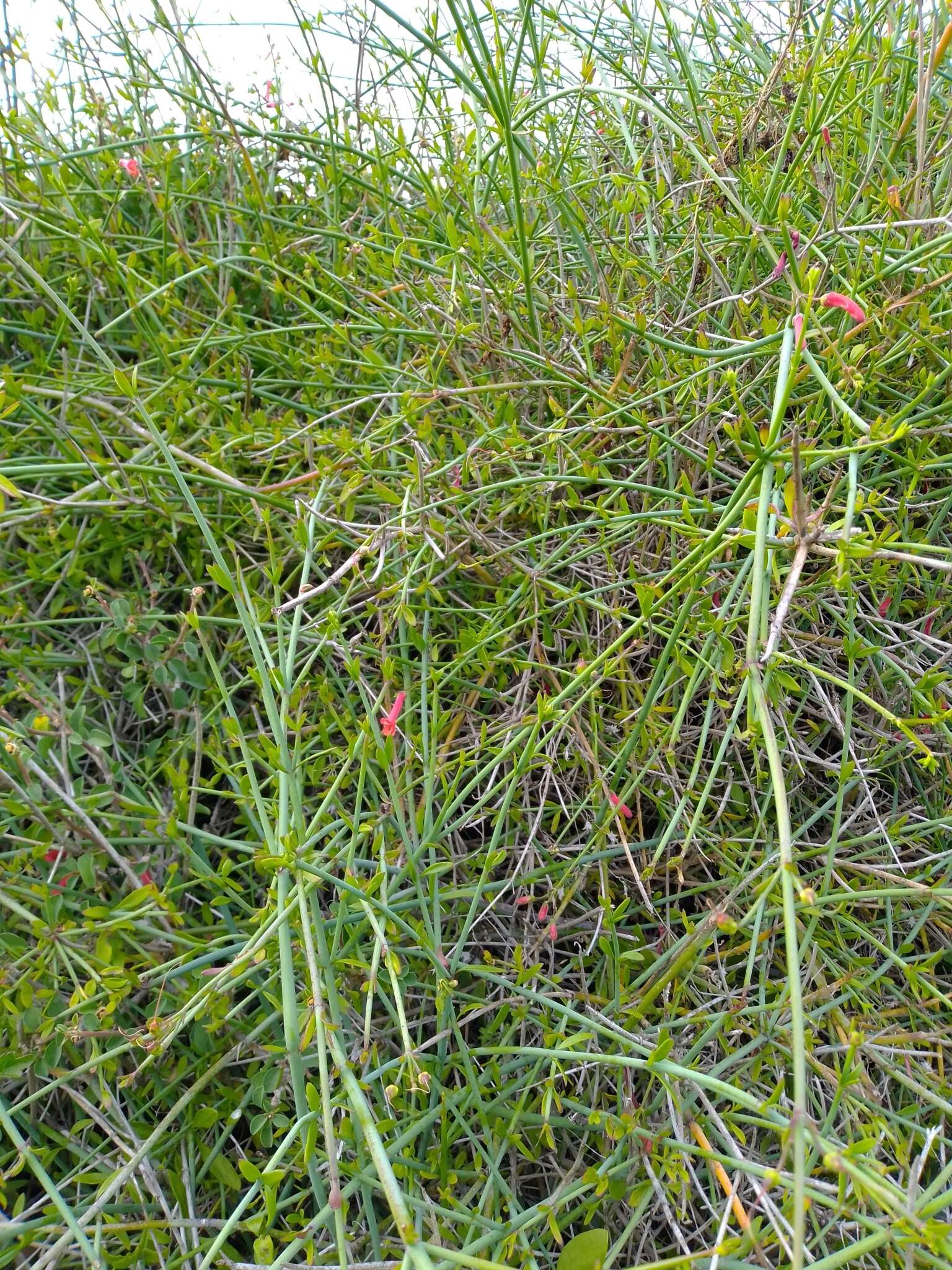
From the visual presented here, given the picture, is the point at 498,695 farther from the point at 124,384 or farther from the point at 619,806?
the point at 124,384

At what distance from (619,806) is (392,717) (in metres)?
0.21

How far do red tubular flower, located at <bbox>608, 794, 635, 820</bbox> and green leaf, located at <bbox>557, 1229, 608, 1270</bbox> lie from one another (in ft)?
1.01

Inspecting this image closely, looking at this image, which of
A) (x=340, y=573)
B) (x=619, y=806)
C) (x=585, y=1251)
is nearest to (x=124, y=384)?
(x=340, y=573)

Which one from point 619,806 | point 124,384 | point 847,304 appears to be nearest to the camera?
point 847,304

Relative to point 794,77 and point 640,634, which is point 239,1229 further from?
point 794,77

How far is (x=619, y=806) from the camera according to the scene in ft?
2.49

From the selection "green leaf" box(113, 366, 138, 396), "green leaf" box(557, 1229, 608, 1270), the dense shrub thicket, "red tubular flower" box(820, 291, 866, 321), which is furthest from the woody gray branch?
"green leaf" box(557, 1229, 608, 1270)

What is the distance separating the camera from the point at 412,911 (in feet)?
2.67

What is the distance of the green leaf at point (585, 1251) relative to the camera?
656 mm

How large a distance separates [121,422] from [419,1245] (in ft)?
2.87

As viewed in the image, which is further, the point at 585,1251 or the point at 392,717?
the point at 392,717

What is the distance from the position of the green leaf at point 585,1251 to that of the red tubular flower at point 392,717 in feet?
1.33

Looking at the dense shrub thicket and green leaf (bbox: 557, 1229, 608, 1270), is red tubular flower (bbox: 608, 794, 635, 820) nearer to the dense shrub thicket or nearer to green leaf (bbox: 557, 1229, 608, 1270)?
the dense shrub thicket

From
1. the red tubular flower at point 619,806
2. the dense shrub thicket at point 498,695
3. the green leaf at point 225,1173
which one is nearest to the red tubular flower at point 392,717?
the dense shrub thicket at point 498,695
